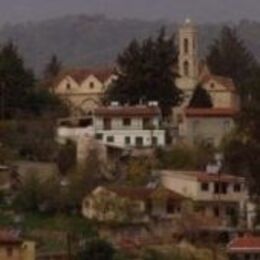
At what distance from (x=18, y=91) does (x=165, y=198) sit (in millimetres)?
8251

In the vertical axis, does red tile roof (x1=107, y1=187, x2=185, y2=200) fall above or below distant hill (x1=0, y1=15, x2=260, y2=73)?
below

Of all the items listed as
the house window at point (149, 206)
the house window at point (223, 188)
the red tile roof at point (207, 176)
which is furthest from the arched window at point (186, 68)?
the house window at point (149, 206)

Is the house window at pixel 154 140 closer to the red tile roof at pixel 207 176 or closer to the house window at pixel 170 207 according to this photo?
the red tile roof at pixel 207 176

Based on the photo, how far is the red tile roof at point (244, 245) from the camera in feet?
142

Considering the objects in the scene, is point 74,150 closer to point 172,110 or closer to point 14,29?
point 172,110

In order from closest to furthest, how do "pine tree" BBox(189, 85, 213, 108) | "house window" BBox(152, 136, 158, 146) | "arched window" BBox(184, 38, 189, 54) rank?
"house window" BBox(152, 136, 158, 146), "pine tree" BBox(189, 85, 213, 108), "arched window" BBox(184, 38, 189, 54)

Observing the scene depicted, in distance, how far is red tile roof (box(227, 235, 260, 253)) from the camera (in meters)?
43.2

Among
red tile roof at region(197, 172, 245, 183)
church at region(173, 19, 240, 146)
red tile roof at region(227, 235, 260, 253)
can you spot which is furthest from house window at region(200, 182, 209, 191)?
church at region(173, 19, 240, 146)

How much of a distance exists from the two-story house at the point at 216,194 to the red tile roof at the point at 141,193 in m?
0.37

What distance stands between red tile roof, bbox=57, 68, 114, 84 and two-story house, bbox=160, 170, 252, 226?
1368 cm

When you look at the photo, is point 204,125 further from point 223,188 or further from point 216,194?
point 216,194

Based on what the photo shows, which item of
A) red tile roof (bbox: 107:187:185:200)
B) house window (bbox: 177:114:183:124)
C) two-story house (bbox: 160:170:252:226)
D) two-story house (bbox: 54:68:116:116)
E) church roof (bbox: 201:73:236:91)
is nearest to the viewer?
red tile roof (bbox: 107:187:185:200)

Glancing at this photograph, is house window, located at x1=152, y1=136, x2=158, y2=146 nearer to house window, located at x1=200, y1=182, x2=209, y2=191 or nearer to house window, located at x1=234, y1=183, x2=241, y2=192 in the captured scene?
house window, located at x1=234, y1=183, x2=241, y2=192

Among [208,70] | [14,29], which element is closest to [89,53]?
[14,29]
